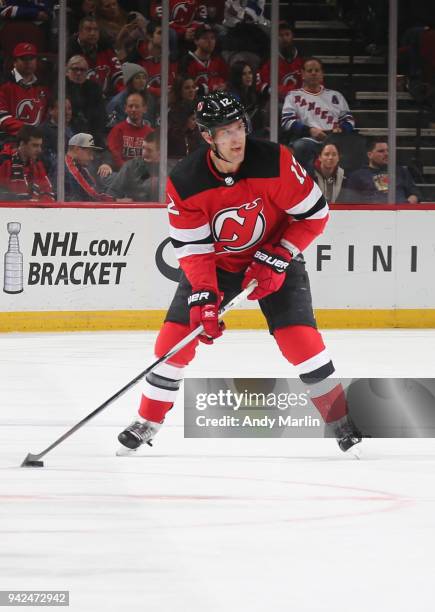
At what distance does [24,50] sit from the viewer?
9.28m

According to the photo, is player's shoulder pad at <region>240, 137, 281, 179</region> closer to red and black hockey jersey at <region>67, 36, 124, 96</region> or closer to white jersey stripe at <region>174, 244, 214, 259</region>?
white jersey stripe at <region>174, 244, 214, 259</region>

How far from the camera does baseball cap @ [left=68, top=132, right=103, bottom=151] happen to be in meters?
9.41

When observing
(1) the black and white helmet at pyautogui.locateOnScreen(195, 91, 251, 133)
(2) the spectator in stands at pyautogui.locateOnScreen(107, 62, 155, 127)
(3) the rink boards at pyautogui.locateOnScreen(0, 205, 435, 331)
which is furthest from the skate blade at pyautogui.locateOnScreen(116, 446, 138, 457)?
(2) the spectator in stands at pyautogui.locateOnScreen(107, 62, 155, 127)

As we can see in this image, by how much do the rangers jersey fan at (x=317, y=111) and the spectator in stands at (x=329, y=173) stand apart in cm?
20

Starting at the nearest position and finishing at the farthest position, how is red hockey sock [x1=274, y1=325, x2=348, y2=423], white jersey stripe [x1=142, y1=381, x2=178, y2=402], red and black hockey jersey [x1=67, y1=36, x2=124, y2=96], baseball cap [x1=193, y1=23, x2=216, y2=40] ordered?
red hockey sock [x1=274, y1=325, x2=348, y2=423], white jersey stripe [x1=142, y1=381, x2=178, y2=402], red and black hockey jersey [x1=67, y1=36, x2=124, y2=96], baseball cap [x1=193, y1=23, x2=216, y2=40]

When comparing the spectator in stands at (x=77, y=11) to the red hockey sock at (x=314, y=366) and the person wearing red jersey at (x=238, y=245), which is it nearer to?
the person wearing red jersey at (x=238, y=245)

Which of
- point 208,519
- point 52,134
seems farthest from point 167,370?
point 52,134

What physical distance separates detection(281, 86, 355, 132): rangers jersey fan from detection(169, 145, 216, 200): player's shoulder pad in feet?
17.8

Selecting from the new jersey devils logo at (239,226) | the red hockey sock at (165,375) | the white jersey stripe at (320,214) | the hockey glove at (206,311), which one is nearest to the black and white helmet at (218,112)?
the new jersey devils logo at (239,226)

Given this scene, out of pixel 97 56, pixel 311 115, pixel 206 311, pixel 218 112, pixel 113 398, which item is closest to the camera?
pixel 218 112

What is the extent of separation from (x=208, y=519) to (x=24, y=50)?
6.29 m

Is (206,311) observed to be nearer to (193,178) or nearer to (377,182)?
(193,178)

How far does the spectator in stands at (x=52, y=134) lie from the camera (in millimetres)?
9375

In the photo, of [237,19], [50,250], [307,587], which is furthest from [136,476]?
[237,19]
